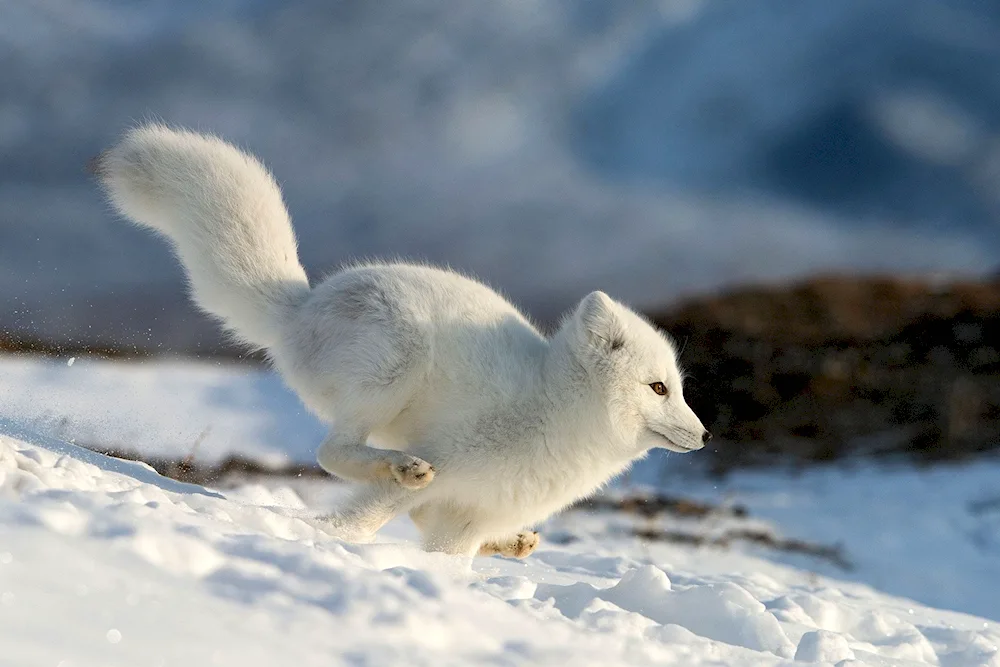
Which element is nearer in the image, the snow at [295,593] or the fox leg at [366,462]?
the snow at [295,593]

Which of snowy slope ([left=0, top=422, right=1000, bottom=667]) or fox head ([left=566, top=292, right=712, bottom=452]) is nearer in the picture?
snowy slope ([left=0, top=422, right=1000, bottom=667])

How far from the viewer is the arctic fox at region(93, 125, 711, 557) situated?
3.62 meters

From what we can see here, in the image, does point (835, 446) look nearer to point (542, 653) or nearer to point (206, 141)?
point (206, 141)

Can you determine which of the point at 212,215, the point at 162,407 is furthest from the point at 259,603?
the point at 162,407

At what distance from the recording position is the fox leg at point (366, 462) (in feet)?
11.4

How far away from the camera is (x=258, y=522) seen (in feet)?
9.80

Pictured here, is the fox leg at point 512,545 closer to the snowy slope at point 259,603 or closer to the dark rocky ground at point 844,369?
the snowy slope at point 259,603

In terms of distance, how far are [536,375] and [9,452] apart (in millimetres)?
1930

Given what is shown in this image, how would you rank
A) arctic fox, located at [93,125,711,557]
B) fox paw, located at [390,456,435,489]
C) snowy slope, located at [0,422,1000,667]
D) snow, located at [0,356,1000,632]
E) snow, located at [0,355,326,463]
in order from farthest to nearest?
snow, located at [0,356,1000,632] < snow, located at [0,355,326,463] < arctic fox, located at [93,125,711,557] < fox paw, located at [390,456,435,489] < snowy slope, located at [0,422,1000,667]

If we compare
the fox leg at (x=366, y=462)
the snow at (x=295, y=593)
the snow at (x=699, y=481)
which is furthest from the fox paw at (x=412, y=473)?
the snow at (x=699, y=481)

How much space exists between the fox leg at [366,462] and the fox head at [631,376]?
808 millimetres

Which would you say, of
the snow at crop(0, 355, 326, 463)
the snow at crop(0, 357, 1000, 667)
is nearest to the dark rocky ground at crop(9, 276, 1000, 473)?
the snow at crop(0, 355, 326, 463)

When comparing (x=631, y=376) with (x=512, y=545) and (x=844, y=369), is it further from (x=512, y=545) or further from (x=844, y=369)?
(x=844, y=369)

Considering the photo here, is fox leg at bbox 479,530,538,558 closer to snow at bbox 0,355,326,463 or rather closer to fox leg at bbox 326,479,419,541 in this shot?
fox leg at bbox 326,479,419,541
